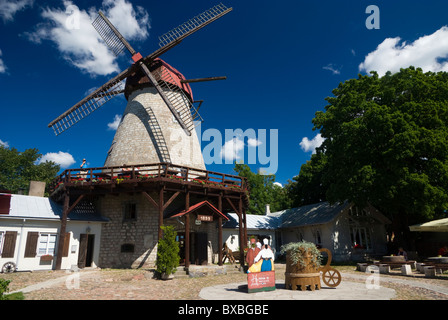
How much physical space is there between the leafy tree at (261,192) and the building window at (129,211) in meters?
24.2

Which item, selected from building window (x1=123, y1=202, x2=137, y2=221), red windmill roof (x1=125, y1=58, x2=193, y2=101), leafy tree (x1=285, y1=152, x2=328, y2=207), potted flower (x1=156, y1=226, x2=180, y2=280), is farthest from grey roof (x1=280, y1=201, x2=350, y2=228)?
red windmill roof (x1=125, y1=58, x2=193, y2=101)

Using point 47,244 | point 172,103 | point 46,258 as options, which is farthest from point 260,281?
point 172,103

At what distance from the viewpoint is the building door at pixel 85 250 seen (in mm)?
16250

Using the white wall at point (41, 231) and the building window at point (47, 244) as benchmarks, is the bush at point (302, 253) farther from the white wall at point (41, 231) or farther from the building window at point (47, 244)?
the building window at point (47, 244)

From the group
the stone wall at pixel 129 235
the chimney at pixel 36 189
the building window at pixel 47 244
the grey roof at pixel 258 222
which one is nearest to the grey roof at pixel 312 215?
the grey roof at pixel 258 222

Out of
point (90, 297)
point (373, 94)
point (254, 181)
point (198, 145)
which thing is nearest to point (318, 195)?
point (254, 181)

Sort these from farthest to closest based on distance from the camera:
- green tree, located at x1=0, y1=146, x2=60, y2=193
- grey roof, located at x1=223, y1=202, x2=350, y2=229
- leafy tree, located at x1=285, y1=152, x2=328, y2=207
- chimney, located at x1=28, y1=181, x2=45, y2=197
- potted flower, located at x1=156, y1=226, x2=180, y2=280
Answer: green tree, located at x1=0, y1=146, x2=60, y2=193, leafy tree, located at x1=285, y1=152, x2=328, y2=207, grey roof, located at x1=223, y1=202, x2=350, y2=229, chimney, located at x1=28, y1=181, x2=45, y2=197, potted flower, located at x1=156, y1=226, x2=180, y2=280

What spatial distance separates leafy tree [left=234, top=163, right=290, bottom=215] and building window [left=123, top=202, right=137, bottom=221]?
24.2m

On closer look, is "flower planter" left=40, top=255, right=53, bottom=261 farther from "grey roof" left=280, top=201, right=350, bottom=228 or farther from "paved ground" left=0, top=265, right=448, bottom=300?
"grey roof" left=280, top=201, right=350, bottom=228

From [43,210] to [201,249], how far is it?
959 cm

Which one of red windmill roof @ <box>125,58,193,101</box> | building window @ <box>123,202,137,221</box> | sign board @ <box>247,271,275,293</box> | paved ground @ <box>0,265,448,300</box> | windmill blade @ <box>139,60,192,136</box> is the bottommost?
paved ground @ <box>0,265,448,300</box>

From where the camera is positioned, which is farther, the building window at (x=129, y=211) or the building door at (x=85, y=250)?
the building window at (x=129, y=211)

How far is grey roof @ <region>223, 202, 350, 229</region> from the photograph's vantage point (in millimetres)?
22344

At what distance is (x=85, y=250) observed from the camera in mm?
16516
